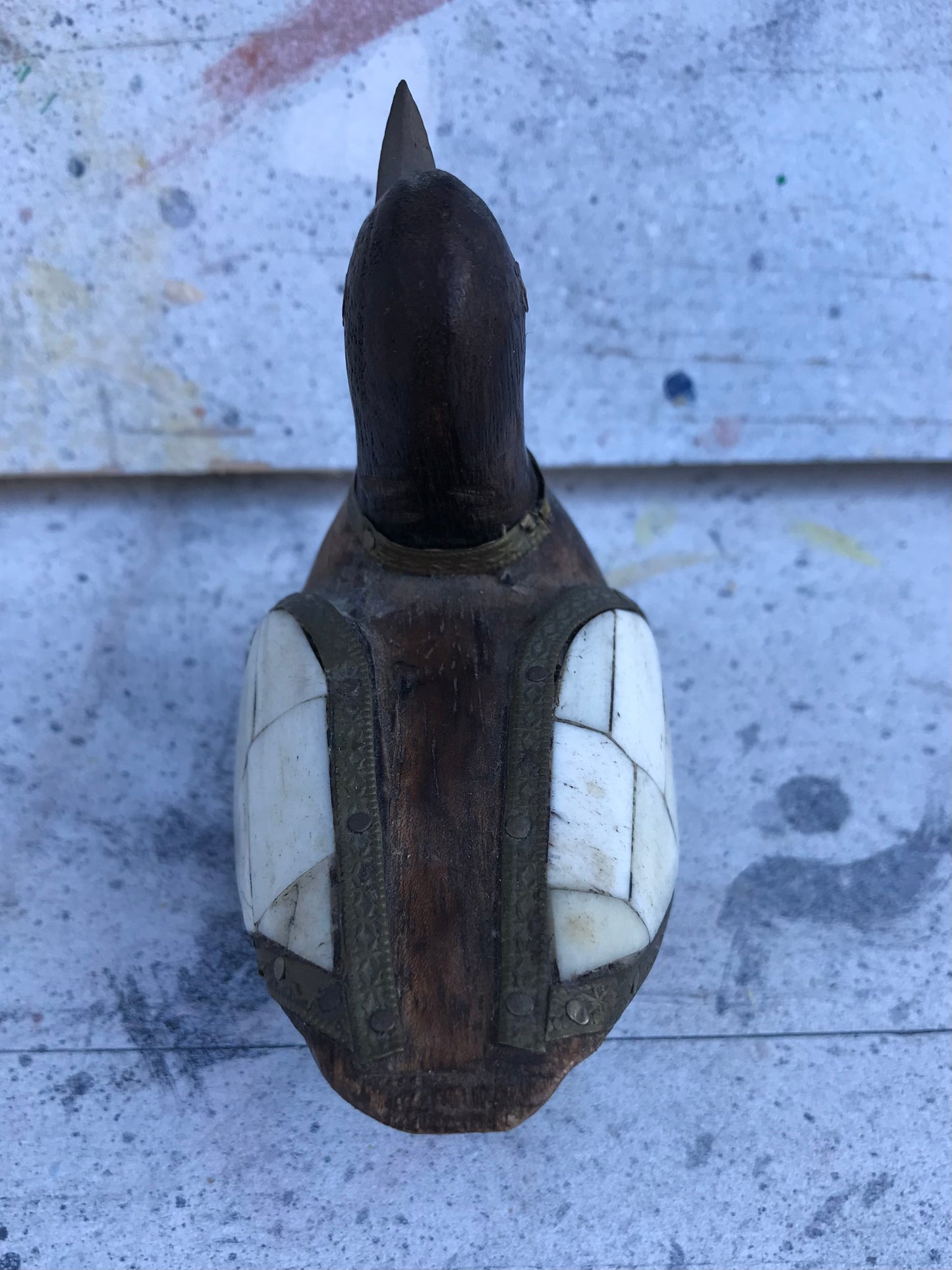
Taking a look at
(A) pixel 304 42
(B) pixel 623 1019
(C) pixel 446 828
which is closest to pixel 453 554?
(C) pixel 446 828

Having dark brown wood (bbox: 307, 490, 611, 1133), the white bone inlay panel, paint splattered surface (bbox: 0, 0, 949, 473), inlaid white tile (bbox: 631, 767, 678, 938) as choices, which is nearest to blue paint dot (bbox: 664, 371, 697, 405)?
paint splattered surface (bbox: 0, 0, 949, 473)

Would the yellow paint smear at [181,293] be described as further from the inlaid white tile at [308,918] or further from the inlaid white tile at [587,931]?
the inlaid white tile at [587,931]

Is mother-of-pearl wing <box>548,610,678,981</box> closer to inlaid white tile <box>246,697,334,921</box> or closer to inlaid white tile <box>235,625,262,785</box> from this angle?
inlaid white tile <box>246,697,334,921</box>

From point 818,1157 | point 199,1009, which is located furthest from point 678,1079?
point 199,1009

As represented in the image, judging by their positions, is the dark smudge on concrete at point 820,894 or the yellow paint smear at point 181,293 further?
the yellow paint smear at point 181,293

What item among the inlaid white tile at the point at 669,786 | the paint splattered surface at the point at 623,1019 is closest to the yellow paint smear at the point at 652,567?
the paint splattered surface at the point at 623,1019

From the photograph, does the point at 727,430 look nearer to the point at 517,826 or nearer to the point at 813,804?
the point at 813,804
